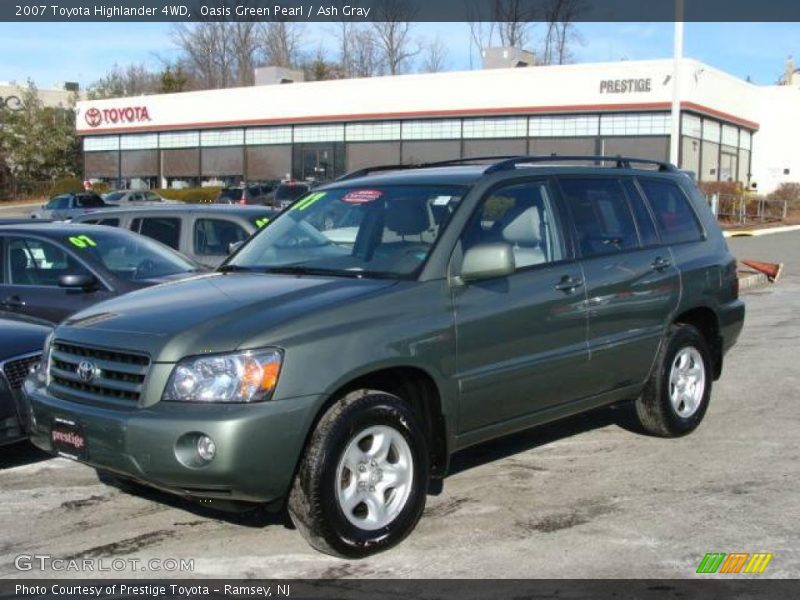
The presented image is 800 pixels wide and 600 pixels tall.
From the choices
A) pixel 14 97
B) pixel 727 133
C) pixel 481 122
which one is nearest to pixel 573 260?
pixel 481 122

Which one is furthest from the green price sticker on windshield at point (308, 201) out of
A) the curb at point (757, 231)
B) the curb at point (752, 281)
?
the curb at point (757, 231)

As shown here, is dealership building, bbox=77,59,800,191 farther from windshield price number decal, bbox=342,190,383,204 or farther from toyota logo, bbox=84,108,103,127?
windshield price number decal, bbox=342,190,383,204

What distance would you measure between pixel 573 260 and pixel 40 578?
3.43 m

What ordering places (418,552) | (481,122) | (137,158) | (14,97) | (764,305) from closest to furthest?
(418,552) < (764,305) < (481,122) < (137,158) < (14,97)

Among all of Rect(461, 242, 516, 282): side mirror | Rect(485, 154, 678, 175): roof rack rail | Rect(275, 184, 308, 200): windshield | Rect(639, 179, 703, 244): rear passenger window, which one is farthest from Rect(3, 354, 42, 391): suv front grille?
Rect(275, 184, 308, 200): windshield

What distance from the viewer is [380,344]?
4.64 metres

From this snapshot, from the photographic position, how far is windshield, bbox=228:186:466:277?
5262 mm

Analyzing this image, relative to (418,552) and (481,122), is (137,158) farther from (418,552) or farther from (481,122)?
(418,552)

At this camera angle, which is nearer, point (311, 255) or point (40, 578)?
point (40, 578)

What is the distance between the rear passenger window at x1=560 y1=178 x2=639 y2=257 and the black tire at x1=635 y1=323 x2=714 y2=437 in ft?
2.58

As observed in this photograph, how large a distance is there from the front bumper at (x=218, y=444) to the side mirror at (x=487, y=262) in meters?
1.18

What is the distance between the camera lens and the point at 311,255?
5.56 metres

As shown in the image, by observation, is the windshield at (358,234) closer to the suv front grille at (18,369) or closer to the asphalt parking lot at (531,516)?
the asphalt parking lot at (531,516)

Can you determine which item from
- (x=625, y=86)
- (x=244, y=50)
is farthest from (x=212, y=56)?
(x=625, y=86)
